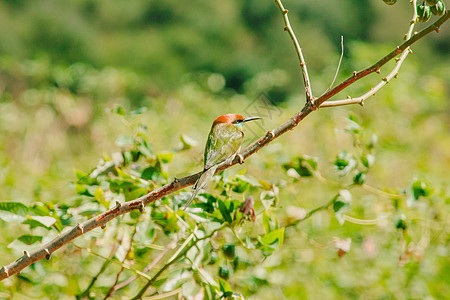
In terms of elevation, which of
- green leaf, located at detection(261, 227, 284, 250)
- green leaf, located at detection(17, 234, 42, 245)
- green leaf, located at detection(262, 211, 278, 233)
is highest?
green leaf, located at detection(262, 211, 278, 233)

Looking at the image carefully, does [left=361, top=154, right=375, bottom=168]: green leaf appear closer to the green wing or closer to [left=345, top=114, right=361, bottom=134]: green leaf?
[left=345, top=114, right=361, bottom=134]: green leaf

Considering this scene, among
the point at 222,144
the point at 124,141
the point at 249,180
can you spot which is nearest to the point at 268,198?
Result: the point at 249,180

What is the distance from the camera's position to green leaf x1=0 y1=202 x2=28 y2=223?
0.66m

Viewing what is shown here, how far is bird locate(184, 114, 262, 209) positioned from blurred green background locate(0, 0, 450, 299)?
104mm

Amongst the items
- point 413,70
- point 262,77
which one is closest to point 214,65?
point 262,77

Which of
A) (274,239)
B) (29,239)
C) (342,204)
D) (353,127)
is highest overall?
(353,127)

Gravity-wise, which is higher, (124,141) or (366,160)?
(366,160)

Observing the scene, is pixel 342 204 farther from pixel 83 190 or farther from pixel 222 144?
pixel 83 190

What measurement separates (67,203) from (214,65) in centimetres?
864

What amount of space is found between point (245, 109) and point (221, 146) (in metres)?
0.19

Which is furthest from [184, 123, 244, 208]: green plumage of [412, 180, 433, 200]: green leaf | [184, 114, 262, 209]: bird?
[412, 180, 433, 200]: green leaf

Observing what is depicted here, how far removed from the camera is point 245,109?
32.1 inches

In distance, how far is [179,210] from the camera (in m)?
0.70

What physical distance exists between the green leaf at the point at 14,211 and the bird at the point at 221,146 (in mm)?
232
